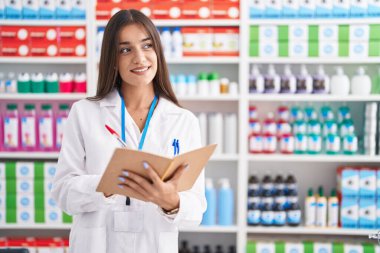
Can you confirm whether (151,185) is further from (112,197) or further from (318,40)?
(318,40)

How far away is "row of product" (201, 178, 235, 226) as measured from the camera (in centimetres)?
357

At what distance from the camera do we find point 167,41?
349cm

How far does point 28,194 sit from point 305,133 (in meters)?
2.08

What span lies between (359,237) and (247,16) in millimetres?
1888

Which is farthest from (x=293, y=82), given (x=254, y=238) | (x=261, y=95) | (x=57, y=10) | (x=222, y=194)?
(x=57, y=10)

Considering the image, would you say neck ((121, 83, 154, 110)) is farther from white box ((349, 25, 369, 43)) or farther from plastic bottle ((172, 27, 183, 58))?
white box ((349, 25, 369, 43))

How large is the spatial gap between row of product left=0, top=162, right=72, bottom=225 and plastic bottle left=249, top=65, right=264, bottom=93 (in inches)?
60.5

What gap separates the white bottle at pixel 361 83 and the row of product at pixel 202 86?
86 centimetres

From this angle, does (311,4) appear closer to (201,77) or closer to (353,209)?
(201,77)

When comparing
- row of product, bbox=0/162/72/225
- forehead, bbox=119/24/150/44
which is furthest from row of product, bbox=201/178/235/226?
forehead, bbox=119/24/150/44

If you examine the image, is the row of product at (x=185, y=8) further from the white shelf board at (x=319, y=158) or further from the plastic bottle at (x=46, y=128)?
the white shelf board at (x=319, y=158)

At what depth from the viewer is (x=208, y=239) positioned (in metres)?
4.00

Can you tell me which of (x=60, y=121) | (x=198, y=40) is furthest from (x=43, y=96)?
(x=198, y=40)

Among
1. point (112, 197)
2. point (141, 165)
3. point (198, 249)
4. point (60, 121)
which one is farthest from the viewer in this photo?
point (198, 249)
